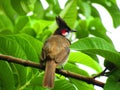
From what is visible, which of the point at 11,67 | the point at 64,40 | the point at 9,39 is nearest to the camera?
the point at 9,39

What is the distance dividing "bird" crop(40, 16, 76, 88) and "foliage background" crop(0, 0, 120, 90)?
5 cm

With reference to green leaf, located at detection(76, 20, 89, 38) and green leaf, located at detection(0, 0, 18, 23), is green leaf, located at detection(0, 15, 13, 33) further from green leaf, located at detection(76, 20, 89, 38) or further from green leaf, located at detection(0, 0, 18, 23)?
green leaf, located at detection(76, 20, 89, 38)

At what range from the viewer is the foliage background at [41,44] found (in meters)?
2.01

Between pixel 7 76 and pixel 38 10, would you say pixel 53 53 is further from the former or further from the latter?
pixel 38 10

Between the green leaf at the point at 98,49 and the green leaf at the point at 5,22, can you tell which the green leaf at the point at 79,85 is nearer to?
the green leaf at the point at 98,49

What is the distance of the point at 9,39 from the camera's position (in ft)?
7.11

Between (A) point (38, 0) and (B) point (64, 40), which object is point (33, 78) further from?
(A) point (38, 0)

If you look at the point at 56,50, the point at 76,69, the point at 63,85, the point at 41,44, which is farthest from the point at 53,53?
the point at 63,85

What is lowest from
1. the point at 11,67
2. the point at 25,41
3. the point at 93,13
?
the point at 93,13

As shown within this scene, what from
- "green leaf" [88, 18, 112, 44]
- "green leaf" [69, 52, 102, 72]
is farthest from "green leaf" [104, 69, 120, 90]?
"green leaf" [88, 18, 112, 44]

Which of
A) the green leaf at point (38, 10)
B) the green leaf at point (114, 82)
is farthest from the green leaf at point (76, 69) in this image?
the green leaf at point (38, 10)

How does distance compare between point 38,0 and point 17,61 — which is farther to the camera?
point 38,0

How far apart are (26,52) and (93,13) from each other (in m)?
1.58

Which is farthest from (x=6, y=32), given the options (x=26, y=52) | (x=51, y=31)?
(x=26, y=52)
